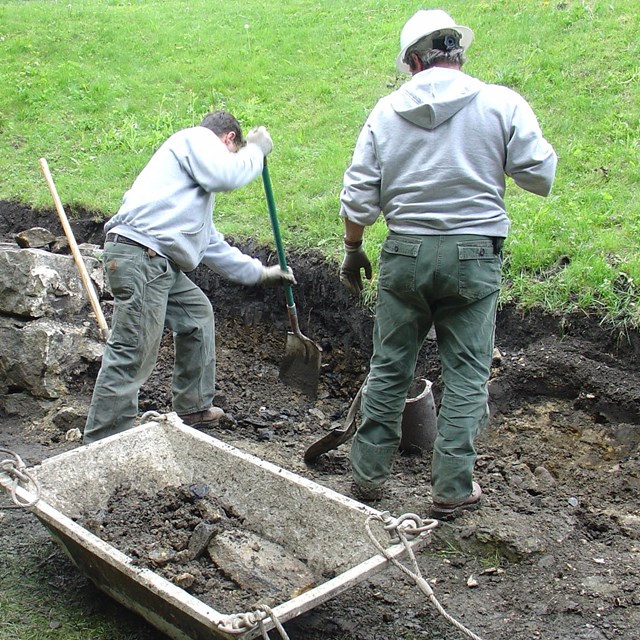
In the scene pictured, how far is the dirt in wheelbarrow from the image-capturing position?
3564 mm

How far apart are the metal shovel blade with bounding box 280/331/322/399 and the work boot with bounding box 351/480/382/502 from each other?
1.63 meters

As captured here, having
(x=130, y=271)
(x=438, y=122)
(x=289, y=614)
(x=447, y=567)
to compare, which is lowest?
(x=447, y=567)

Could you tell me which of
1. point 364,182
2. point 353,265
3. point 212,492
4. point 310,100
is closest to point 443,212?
point 364,182

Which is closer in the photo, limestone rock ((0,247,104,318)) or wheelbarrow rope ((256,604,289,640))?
wheelbarrow rope ((256,604,289,640))

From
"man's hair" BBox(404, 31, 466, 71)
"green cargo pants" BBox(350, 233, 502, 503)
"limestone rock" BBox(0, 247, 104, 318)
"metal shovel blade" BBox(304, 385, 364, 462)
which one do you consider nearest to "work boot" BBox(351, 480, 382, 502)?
"green cargo pants" BBox(350, 233, 502, 503)

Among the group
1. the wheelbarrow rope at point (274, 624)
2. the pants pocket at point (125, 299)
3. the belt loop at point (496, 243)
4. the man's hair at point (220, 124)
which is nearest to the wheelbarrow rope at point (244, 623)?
the wheelbarrow rope at point (274, 624)

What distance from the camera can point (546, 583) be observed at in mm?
3746

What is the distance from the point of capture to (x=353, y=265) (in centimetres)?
464

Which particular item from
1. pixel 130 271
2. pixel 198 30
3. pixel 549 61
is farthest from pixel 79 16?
pixel 130 271

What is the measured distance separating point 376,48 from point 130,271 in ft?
21.0

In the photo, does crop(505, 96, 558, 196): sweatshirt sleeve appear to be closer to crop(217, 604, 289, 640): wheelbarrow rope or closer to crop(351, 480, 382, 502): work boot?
crop(351, 480, 382, 502): work boot

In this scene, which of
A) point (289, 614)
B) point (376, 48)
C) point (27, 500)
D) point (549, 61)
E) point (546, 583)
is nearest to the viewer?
point (289, 614)

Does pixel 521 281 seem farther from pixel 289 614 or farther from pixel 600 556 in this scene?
pixel 289 614

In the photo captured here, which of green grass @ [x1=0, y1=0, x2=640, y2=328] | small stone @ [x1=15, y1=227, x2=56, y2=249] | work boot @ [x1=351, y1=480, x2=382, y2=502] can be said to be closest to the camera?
work boot @ [x1=351, y1=480, x2=382, y2=502]
